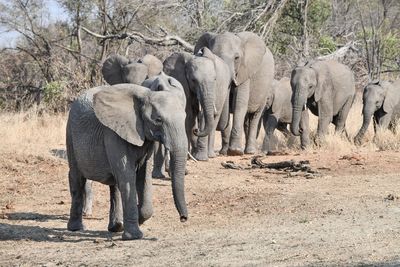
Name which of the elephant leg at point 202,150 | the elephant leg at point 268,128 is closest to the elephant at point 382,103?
the elephant leg at point 268,128

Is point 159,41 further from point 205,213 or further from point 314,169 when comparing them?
point 205,213

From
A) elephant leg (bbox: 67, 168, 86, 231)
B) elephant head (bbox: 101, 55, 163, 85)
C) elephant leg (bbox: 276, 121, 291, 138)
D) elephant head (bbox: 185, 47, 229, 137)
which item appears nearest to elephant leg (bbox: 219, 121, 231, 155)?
elephant head (bbox: 185, 47, 229, 137)

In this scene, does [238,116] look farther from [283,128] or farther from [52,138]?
[52,138]

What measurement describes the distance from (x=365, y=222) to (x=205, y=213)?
7.78 feet

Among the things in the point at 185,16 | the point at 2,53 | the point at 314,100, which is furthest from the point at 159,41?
the point at 314,100

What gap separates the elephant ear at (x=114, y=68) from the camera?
16.1 meters

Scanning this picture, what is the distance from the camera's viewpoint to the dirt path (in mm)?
8078

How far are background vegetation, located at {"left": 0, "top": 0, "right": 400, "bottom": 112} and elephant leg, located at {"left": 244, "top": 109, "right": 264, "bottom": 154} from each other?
7412 mm

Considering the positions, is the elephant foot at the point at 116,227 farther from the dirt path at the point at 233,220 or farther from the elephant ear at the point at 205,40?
the elephant ear at the point at 205,40

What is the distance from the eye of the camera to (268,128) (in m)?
18.8

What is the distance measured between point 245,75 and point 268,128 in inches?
76.9

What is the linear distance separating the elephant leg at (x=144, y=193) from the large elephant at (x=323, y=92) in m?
7.73

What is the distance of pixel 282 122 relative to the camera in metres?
19.7

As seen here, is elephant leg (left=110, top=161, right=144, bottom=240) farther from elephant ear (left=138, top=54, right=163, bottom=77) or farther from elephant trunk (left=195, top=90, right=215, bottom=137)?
elephant ear (left=138, top=54, right=163, bottom=77)
